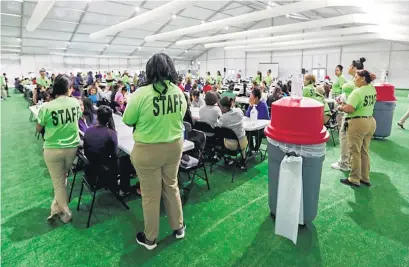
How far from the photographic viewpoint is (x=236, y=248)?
2.01 meters

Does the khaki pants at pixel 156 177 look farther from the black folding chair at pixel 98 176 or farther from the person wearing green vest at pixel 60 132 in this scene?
the person wearing green vest at pixel 60 132

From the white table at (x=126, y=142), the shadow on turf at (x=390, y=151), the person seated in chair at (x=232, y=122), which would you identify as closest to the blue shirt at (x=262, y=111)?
the person seated in chair at (x=232, y=122)

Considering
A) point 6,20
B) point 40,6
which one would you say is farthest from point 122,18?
→ point 40,6

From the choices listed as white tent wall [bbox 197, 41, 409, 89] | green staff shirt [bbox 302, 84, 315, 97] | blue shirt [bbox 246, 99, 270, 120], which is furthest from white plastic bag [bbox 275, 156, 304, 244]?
white tent wall [bbox 197, 41, 409, 89]

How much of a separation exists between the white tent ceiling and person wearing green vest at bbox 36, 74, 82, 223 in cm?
710

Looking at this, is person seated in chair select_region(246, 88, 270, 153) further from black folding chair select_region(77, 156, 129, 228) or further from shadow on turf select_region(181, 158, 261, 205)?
black folding chair select_region(77, 156, 129, 228)

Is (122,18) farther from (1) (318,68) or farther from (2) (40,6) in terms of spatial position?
(1) (318,68)

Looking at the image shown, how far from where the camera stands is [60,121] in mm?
2203

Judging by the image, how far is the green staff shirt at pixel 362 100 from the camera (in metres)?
2.74

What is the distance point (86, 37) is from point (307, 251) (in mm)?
17987

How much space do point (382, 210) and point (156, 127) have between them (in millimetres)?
2441

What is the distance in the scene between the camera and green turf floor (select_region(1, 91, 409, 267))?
1906 mm

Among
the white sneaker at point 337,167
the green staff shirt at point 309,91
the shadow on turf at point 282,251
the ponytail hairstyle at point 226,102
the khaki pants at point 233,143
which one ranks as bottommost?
the shadow on turf at point 282,251

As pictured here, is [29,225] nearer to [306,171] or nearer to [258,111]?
[306,171]
